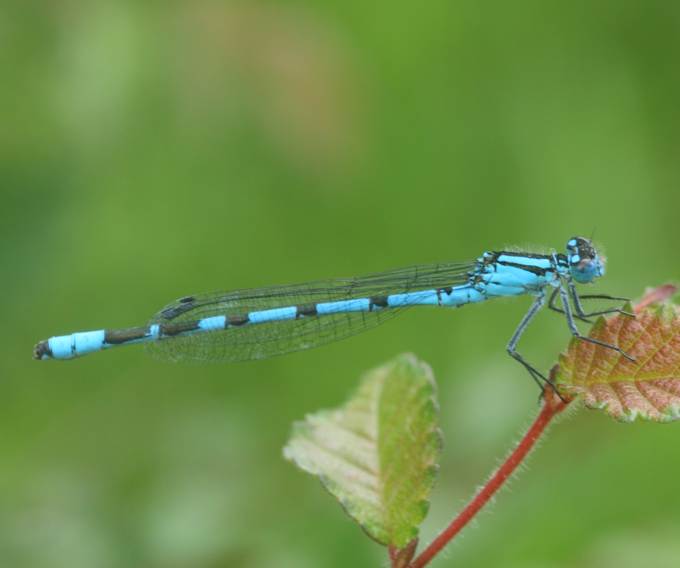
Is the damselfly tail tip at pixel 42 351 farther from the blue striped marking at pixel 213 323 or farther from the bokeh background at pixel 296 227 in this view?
the blue striped marking at pixel 213 323

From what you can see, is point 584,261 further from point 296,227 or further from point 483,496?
point 296,227

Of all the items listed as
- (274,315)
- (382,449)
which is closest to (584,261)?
(274,315)

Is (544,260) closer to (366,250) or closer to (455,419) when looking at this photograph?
(455,419)

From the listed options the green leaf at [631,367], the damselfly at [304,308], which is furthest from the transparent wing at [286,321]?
the green leaf at [631,367]

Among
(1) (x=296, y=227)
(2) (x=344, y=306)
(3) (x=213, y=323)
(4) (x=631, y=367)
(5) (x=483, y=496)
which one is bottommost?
(5) (x=483, y=496)

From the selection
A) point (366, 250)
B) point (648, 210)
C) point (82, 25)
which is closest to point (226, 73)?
point (82, 25)

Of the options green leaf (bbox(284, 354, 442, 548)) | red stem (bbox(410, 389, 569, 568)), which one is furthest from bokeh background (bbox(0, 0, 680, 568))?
red stem (bbox(410, 389, 569, 568))

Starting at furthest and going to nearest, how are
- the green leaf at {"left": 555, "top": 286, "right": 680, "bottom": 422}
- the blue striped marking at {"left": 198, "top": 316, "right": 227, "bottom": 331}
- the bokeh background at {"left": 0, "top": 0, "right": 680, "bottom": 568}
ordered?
the blue striped marking at {"left": 198, "top": 316, "right": 227, "bottom": 331}
the bokeh background at {"left": 0, "top": 0, "right": 680, "bottom": 568}
the green leaf at {"left": 555, "top": 286, "right": 680, "bottom": 422}

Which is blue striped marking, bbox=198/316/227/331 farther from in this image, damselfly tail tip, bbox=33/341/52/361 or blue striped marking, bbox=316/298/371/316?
damselfly tail tip, bbox=33/341/52/361
